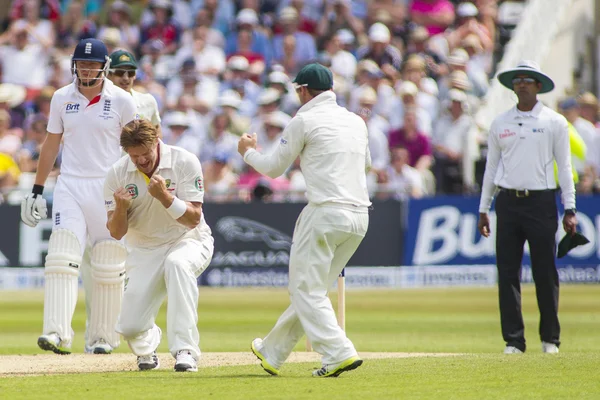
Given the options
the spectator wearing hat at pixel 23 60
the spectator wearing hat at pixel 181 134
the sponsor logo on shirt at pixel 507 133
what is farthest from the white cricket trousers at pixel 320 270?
the spectator wearing hat at pixel 23 60

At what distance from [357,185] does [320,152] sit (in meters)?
0.32

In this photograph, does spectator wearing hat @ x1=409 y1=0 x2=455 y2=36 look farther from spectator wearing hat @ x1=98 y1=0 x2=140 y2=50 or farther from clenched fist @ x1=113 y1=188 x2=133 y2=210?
clenched fist @ x1=113 y1=188 x2=133 y2=210

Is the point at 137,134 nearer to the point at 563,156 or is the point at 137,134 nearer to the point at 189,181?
the point at 189,181

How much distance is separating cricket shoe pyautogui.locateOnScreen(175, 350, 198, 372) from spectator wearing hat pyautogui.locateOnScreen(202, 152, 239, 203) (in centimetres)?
971

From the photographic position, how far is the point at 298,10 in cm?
2173

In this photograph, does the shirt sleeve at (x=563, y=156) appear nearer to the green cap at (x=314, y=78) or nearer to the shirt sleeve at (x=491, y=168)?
the shirt sleeve at (x=491, y=168)

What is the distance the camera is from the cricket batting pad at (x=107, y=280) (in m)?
9.39

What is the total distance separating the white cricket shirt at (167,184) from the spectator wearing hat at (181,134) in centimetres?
1024

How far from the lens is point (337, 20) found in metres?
21.7

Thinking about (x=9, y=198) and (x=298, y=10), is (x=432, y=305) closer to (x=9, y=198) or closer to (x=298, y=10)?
(x=9, y=198)

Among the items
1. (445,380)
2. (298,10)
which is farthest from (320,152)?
(298,10)

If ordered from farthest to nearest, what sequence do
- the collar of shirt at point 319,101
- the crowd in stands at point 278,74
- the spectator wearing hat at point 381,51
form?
the spectator wearing hat at point 381,51
the crowd in stands at point 278,74
the collar of shirt at point 319,101

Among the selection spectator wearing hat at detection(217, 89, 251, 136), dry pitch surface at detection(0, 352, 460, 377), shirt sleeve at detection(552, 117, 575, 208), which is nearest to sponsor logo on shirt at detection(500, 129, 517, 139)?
shirt sleeve at detection(552, 117, 575, 208)

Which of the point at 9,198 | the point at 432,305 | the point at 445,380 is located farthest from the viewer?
the point at 9,198
